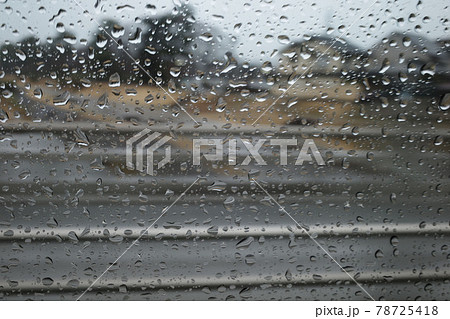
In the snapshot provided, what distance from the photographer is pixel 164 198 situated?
932 millimetres

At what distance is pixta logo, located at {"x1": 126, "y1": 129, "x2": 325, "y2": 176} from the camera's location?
36.0 inches

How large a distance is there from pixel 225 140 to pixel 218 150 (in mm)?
28

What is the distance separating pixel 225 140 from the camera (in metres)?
0.91

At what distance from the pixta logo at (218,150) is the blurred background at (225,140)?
1 centimetres

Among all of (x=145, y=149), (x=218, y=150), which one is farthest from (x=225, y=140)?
(x=145, y=149)

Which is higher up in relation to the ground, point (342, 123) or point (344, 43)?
point (344, 43)

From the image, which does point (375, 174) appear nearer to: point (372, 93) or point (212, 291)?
point (372, 93)

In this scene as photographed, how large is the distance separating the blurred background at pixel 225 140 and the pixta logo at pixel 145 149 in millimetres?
16

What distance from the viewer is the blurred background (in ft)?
2.82

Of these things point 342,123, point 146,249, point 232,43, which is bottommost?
point 146,249

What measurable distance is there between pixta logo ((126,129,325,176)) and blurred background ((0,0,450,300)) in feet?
0.04

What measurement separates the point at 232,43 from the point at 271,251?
0.47 metres

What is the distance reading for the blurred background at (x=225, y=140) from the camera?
0.86 metres
